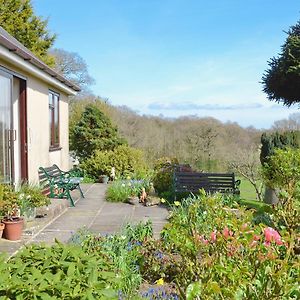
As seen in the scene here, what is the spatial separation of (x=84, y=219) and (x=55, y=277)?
18.3ft

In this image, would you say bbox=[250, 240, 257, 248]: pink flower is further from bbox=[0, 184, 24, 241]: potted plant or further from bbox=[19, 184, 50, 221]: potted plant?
bbox=[19, 184, 50, 221]: potted plant

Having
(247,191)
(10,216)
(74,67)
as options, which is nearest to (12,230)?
(10,216)

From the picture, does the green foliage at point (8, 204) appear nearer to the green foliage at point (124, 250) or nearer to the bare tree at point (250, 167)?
the green foliage at point (124, 250)

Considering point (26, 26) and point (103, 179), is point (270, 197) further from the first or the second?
point (26, 26)

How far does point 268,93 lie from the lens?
1204 cm

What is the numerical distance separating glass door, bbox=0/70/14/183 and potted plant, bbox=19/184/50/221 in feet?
1.80

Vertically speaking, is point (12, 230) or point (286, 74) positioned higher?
point (286, 74)

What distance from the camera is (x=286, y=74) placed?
1063 centimetres

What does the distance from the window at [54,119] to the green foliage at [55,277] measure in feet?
29.4

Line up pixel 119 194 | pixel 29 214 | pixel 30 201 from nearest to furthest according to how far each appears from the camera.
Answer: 1. pixel 29 214
2. pixel 30 201
3. pixel 119 194

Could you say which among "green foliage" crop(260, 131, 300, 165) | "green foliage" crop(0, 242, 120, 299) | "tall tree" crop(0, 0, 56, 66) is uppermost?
"tall tree" crop(0, 0, 56, 66)

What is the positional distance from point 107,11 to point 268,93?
17.6 ft

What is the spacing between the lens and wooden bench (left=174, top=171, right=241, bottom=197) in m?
9.80

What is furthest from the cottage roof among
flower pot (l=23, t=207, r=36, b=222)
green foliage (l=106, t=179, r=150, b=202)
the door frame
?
green foliage (l=106, t=179, r=150, b=202)
